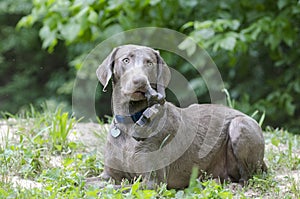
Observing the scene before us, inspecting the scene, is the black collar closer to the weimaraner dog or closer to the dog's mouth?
the weimaraner dog

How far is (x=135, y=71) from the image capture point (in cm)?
391

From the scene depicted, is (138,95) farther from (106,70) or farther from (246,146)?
(246,146)

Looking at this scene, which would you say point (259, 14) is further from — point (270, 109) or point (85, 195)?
point (85, 195)

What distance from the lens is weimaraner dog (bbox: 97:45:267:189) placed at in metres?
4.05

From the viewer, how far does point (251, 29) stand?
24.5 ft

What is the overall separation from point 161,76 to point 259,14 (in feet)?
13.6

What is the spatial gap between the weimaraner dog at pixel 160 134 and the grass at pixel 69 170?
0.52 ft

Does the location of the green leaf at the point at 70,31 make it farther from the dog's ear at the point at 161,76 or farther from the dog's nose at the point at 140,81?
the dog's nose at the point at 140,81

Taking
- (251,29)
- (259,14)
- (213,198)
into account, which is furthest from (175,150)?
(259,14)

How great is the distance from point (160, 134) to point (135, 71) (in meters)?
0.57

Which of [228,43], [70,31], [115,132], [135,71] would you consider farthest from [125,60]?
[70,31]

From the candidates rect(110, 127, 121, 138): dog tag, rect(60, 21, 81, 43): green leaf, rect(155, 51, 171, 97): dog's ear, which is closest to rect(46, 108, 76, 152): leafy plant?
rect(110, 127, 121, 138): dog tag

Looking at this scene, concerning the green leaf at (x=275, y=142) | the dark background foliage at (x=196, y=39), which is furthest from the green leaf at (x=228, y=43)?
the green leaf at (x=275, y=142)

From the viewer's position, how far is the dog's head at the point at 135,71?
3.90 metres
